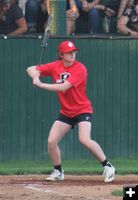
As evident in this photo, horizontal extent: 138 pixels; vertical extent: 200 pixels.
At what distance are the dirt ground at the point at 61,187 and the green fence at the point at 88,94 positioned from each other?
2.66 metres

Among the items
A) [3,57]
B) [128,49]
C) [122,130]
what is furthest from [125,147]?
[3,57]

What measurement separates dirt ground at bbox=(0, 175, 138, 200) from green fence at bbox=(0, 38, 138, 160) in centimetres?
266

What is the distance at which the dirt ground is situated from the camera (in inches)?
356

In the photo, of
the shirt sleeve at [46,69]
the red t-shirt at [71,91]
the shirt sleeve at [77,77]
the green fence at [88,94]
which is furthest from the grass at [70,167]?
the shirt sleeve at [77,77]

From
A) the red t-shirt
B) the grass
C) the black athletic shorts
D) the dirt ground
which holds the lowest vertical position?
the grass

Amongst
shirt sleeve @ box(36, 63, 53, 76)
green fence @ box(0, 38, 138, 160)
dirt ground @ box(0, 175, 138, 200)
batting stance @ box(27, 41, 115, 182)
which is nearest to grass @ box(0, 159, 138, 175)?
green fence @ box(0, 38, 138, 160)

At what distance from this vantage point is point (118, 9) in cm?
1434

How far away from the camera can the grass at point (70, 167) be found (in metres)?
12.2

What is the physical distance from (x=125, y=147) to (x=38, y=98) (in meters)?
1.86

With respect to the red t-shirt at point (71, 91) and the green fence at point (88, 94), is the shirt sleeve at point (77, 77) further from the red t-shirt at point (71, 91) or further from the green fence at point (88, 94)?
the green fence at point (88, 94)

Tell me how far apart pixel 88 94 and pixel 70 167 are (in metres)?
1.65

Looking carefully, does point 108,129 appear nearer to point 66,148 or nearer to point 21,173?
point 66,148

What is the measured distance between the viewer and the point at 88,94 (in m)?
14.3

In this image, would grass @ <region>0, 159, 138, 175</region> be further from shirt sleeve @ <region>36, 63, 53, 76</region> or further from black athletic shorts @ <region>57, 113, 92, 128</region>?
shirt sleeve @ <region>36, 63, 53, 76</region>
